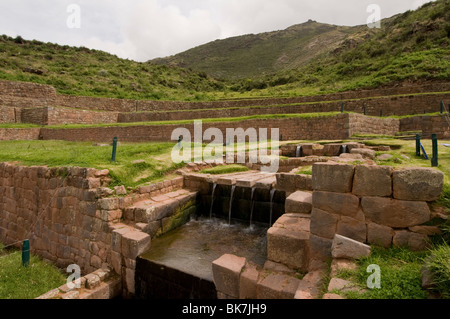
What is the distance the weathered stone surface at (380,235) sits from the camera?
10.1ft

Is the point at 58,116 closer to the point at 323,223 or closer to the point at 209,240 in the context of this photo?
the point at 209,240

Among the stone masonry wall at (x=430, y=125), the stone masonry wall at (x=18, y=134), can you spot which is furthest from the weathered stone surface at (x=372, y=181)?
the stone masonry wall at (x=18, y=134)

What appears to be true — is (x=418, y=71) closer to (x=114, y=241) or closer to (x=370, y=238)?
(x=370, y=238)

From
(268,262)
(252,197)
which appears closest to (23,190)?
(252,197)

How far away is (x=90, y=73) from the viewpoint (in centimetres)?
3183

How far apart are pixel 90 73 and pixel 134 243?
33.6m

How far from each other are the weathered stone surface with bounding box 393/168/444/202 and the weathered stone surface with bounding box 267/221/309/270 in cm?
142

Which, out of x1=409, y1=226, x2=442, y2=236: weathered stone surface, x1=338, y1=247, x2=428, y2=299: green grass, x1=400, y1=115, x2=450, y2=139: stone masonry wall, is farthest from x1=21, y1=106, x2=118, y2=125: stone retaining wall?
x1=400, y1=115, x2=450, y2=139: stone masonry wall

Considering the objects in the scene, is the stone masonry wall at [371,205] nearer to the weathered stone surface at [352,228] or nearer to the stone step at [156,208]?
the weathered stone surface at [352,228]

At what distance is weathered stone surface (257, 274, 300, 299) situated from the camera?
3.19 m

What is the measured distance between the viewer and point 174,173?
780cm

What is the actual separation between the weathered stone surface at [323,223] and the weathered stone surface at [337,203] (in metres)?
0.07

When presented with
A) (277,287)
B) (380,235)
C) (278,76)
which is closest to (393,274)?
(380,235)
